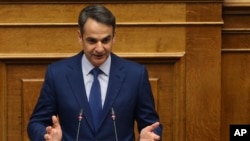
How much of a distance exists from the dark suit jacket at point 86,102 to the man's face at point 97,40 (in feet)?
0.21

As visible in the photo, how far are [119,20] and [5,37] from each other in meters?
0.48

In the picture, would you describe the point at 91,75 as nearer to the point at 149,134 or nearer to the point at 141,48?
the point at 149,134

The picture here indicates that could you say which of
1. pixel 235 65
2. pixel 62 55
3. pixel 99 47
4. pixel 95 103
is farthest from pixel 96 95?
pixel 235 65

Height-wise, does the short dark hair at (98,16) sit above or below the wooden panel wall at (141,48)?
above

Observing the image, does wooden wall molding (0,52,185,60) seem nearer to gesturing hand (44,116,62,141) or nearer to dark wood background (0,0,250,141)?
dark wood background (0,0,250,141)

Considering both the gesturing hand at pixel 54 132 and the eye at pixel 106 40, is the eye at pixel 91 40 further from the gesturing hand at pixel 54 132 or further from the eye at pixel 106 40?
the gesturing hand at pixel 54 132

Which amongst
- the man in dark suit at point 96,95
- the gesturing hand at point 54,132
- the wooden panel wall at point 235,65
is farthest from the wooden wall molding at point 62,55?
the gesturing hand at point 54,132

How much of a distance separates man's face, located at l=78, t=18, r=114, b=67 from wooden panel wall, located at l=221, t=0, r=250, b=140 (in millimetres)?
1079

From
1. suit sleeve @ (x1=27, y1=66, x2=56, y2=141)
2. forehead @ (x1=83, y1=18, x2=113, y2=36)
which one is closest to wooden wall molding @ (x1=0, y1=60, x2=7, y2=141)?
suit sleeve @ (x1=27, y1=66, x2=56, y2=141)

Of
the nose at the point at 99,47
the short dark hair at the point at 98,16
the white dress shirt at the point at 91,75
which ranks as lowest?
the white dress shirt at the point at 91,75

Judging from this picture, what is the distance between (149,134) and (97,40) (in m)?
0.32

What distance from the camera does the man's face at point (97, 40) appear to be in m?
2.17

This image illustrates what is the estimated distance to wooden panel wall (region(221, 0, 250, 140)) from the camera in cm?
317

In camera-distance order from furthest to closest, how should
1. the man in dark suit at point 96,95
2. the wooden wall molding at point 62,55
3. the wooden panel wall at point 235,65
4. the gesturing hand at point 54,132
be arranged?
the wooden panel wall at point 235,65 < the wooden wall molding at point 62,55 < the man in dark suit at point 96,95 < the gesturing hand at point 54,132
